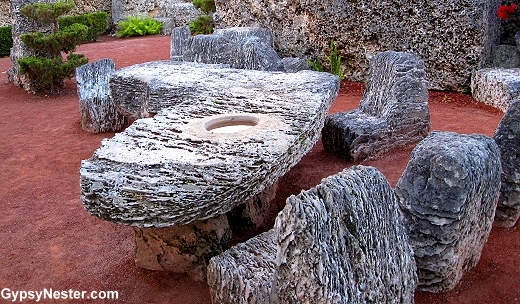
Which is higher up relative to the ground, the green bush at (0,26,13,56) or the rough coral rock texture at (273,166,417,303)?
the rough coral rock texture at (273,166,417,303)

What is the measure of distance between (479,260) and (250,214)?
155 centimetres

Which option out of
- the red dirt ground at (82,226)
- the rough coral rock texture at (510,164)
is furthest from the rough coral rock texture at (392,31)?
the rough coral rock texture at (510,164)

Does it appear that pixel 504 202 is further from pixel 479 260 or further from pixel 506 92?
pixel 506 92

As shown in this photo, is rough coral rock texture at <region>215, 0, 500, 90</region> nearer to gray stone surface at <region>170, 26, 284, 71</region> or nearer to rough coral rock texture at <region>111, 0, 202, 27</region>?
gray stone surface at <region>170, 26, 284, 71</region>

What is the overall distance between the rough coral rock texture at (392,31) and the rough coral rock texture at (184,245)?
203 inches

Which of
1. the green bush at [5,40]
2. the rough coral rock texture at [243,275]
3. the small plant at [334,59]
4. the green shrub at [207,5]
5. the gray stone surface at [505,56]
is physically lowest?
the green bush at [5,40]

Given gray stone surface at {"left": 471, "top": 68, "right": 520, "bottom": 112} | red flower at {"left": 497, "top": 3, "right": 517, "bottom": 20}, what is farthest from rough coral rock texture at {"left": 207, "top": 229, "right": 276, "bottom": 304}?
red flower at {"left": 497, "top": 3, "right": 517, "bottom": 20}

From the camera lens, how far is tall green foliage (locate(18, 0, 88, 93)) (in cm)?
838

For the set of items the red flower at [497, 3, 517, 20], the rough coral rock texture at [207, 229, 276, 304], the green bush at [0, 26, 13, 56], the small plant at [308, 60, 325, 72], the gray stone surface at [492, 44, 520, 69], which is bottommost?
the green bush at [0, 26, 13, 56]

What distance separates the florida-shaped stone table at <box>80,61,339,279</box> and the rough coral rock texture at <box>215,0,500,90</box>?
3.21m

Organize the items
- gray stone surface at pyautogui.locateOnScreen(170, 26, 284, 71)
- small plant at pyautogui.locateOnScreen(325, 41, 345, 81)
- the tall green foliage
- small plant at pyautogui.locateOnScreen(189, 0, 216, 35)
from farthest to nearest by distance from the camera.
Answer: small plant at pyautogui.locateOnScreen(189, 0, 216, 35) < the tall green foliage < small plant at pyautogui.locateOnScreen(325, 41, 345, 81) < gray stone surface at pyautogui.locateOnScreen(170, 26, 284, 71)

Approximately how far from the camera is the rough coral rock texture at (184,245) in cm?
313

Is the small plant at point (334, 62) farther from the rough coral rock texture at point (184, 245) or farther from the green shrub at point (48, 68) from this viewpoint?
the rough coral rock texture at point (184, 245)

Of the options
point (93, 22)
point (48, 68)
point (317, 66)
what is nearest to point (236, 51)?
point (317, 66)
